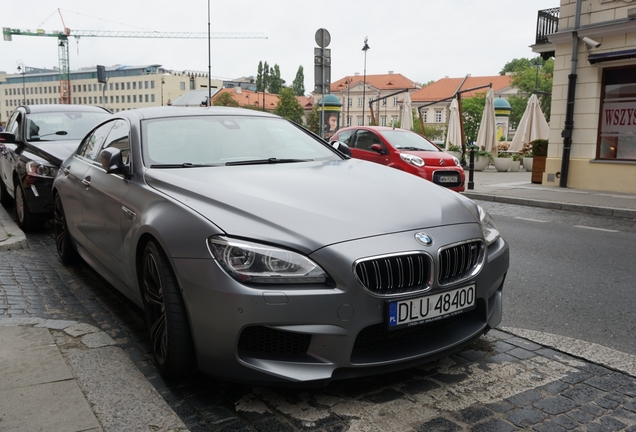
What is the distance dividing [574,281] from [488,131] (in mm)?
18525

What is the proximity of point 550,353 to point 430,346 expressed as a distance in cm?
98

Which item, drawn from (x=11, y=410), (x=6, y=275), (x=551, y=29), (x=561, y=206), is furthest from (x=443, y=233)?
(x=551, y=29)

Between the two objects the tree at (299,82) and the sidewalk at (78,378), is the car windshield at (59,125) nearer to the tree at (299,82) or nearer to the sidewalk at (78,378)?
the sidewalk at (78,378)

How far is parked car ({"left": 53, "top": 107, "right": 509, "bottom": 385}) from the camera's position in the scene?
2.60 metres

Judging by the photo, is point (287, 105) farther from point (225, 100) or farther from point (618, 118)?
point (618, 118)

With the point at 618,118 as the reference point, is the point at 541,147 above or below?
below

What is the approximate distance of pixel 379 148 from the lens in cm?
1314

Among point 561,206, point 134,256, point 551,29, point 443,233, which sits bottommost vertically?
point 561,206

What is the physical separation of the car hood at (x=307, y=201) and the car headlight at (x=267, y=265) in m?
0.05

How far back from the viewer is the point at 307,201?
301 cm

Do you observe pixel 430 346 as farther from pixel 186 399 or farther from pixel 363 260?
pixel 186 399

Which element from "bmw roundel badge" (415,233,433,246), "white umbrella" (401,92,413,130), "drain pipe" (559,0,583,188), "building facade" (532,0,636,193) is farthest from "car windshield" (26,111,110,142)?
"white umbrella" (401,92,413,130)

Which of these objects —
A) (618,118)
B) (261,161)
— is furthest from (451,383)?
(618,118)

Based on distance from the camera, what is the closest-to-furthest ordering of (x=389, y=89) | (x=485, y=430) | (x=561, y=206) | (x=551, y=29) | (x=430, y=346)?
1. (x=485, y=430)
2. (x=430, y=346)
3. (x=561, y=206)
4. (x=551, y=29)
5. (x=389, y=89)
